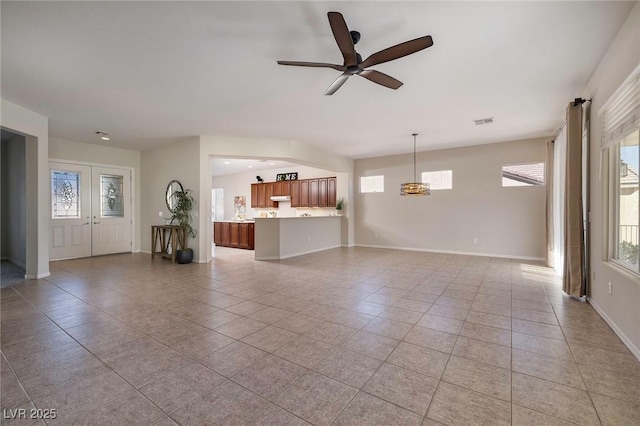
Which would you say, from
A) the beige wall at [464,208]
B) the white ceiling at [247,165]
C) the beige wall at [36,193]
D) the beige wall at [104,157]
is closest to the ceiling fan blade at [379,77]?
the beige wall at [464,208]

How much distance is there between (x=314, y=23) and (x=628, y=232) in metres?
3.54

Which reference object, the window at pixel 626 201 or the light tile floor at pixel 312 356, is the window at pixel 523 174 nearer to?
the light tile floor at pixel 312 356

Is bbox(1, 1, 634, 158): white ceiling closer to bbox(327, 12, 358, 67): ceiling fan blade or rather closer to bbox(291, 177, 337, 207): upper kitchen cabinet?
bbox(327, 12, 358, 67): ceiling fan blade

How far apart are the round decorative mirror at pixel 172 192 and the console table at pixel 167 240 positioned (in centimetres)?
54

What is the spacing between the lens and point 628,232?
2605 mm

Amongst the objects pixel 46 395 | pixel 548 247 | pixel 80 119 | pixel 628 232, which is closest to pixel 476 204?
pixel 548 247

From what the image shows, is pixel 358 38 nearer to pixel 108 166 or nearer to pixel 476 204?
pixel 476 204

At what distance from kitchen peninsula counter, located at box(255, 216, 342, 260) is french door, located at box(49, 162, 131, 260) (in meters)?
3.94

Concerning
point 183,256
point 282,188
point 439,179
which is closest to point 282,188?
point 282,188

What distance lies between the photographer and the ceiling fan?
2.04 m

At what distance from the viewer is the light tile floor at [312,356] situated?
5.26 ft

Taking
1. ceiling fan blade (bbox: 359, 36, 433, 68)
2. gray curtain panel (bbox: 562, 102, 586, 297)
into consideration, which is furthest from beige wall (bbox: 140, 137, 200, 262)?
gray curtain panel (bbox: 562, 102, 586, 297)

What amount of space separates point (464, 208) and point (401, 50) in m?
A: 5.79

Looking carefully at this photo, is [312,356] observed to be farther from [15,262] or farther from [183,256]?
[15,262]
